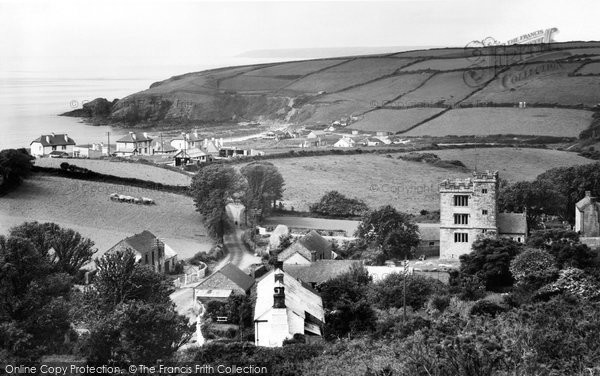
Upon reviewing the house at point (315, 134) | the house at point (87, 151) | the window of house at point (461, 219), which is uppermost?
the house at point (315, 134)

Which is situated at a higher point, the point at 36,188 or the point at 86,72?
the point at 86,72

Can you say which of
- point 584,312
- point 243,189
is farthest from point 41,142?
point 584,312

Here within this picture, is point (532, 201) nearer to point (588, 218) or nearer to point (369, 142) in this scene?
point (588, 218)

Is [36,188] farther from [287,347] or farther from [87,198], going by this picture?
[287,347]

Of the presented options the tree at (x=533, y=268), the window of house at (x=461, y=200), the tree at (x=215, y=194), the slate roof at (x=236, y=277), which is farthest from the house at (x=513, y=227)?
the tree at (x=215, y=194)

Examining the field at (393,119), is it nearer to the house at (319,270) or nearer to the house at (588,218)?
the house at (588,218)

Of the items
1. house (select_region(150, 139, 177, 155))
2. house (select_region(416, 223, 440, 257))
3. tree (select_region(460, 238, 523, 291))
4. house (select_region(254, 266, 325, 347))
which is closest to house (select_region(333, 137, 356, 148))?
house (select_region(150, 139, 177, 155))

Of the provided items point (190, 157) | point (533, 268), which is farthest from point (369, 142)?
point (533, 268)
